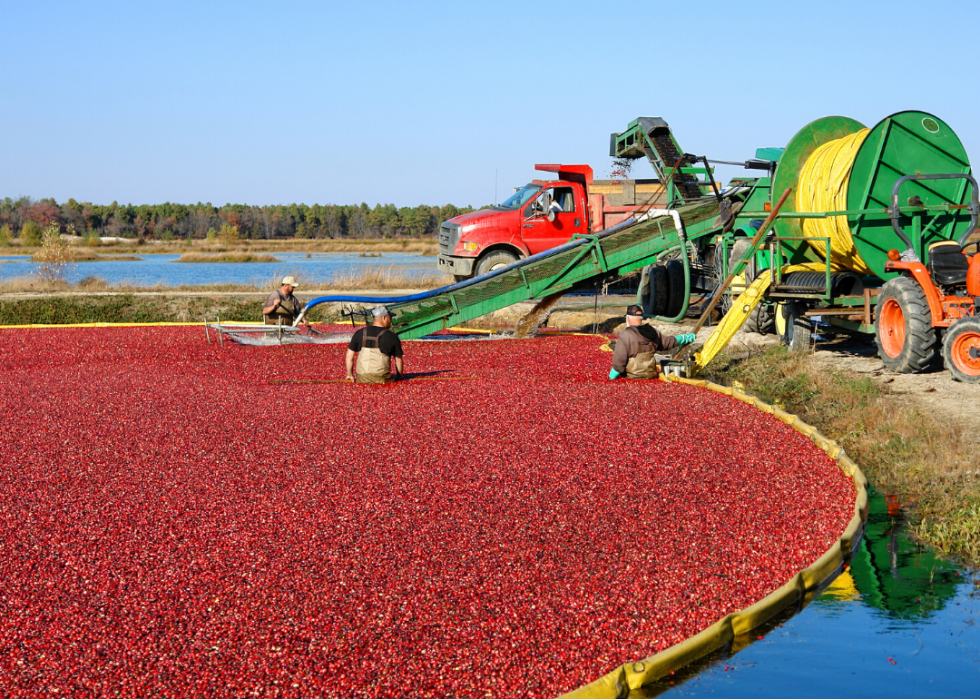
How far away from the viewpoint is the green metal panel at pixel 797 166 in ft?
49.1

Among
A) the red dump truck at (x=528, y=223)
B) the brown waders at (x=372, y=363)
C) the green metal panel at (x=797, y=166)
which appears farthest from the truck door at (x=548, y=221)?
the brown waders at (x=372, y=363)

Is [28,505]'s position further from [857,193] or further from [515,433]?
[857,193]

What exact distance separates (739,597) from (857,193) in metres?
9.04

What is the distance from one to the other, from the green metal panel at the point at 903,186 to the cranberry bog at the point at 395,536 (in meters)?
3.63

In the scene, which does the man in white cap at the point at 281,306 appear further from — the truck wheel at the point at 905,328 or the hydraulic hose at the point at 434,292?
the truck wheel at the point at 905,328

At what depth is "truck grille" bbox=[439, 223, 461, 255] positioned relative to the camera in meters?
22.0

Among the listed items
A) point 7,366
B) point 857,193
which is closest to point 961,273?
point 857,193

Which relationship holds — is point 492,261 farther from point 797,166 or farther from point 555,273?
point 797,166

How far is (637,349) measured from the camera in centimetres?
1220

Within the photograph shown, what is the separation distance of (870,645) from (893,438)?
4.26 m

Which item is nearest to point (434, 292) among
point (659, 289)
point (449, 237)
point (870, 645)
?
point (659, 289)

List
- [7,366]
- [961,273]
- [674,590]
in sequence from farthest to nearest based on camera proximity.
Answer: [7,366] < [961,273] < [674,590]

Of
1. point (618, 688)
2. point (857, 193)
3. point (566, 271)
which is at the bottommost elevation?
point (618, 688)

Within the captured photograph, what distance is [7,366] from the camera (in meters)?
14.8
